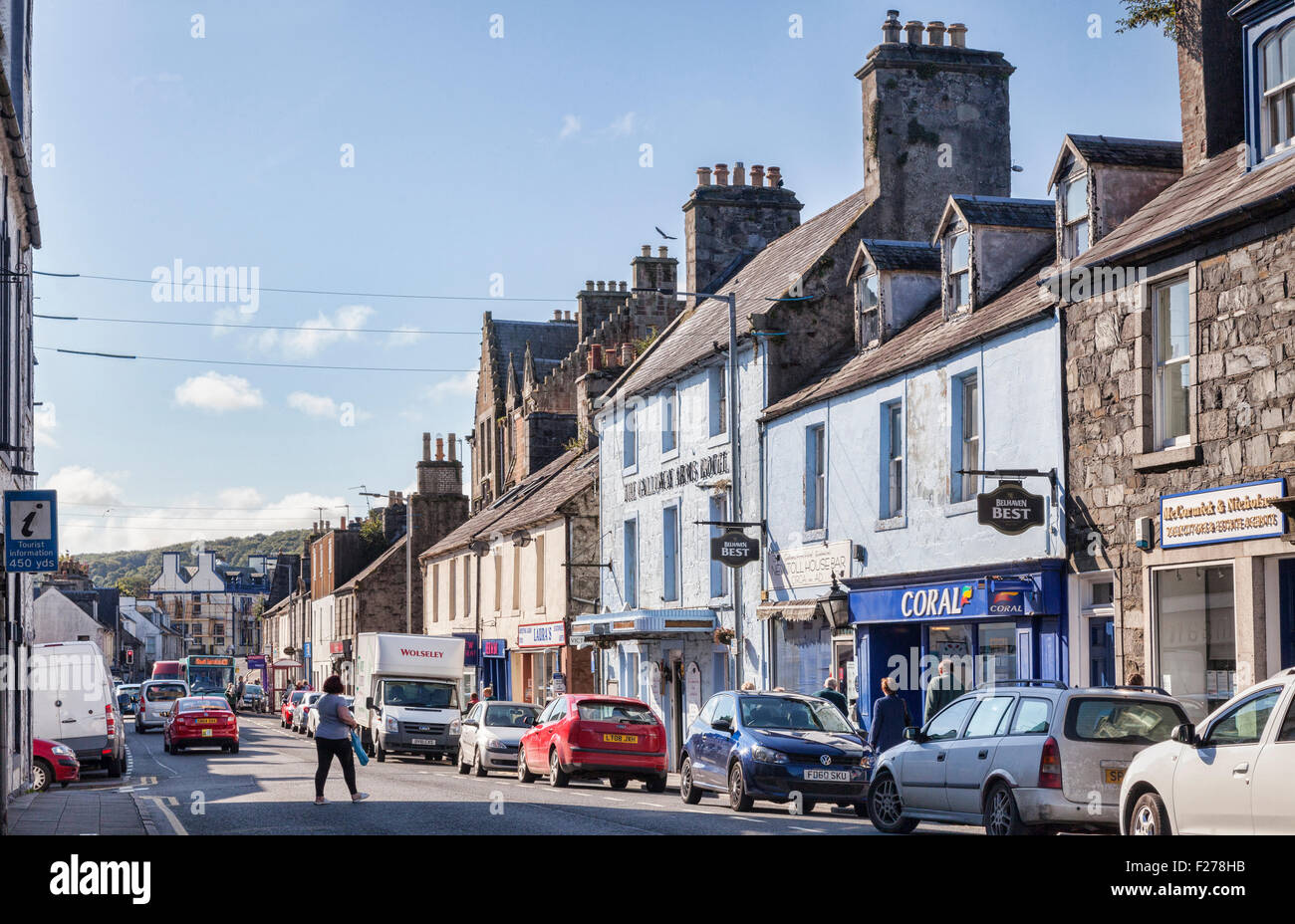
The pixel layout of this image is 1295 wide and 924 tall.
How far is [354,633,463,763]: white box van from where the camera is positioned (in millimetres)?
37156

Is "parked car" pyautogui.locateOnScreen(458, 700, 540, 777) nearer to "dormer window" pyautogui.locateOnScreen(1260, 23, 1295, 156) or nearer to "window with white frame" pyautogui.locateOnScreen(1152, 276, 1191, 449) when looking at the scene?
"window with white frame" pyautogui.locateOnScreen(1152, 276, 1191, 449)

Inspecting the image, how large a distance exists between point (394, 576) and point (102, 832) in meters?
55.9

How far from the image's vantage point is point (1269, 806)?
35.8 feet

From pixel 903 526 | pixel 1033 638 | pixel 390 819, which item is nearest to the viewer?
pixel 390 819

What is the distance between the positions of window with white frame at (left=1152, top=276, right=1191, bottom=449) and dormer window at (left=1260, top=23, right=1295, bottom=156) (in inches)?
77.7

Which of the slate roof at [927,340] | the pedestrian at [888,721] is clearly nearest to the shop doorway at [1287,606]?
the slate roof at [927,340]

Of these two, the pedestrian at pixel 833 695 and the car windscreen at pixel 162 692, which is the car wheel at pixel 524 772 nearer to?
the pedestrian at pixel 833 695

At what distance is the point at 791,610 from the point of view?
94.2 feet

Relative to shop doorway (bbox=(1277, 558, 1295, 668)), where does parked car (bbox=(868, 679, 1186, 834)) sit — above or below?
below

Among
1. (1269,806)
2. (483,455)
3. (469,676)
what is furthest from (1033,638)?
(483,455)

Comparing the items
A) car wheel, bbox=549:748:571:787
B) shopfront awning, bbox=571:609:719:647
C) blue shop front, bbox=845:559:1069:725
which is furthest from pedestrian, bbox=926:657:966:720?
shopfront awning, bbox=571:609:719:647

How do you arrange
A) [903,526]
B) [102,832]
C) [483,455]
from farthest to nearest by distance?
[483,455] < [903,526] < [102,832]
